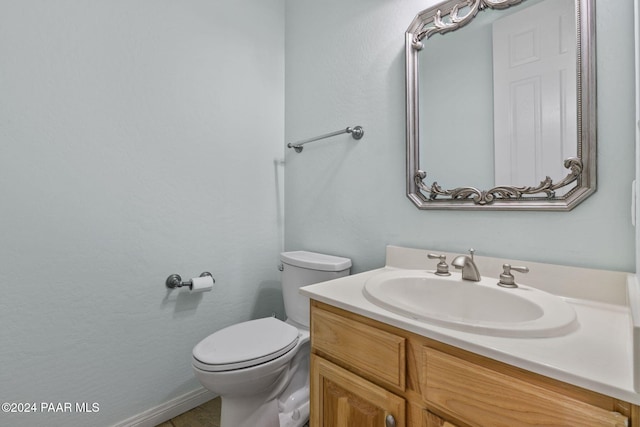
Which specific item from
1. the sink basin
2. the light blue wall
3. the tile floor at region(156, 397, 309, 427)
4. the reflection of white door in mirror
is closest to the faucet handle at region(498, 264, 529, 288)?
the sink basin

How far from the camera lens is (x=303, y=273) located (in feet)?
4.84

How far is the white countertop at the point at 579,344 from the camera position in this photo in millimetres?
491

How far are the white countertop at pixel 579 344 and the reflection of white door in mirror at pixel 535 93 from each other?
35 cm

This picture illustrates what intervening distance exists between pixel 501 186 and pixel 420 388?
0.73 m

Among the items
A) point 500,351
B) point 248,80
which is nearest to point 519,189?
point 500,351

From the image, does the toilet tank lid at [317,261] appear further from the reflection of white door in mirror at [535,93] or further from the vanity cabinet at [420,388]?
the reflection of white door in mirror at [535,93]

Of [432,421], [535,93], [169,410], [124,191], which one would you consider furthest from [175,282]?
[535,93]

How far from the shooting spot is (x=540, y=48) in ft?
3.10

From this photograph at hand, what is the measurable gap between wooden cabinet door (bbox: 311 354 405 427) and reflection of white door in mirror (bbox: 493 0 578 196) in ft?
2.65

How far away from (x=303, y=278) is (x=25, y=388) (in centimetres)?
115

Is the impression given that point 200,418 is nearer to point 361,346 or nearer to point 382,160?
point 361,346

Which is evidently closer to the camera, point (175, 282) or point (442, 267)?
point (442, 267)

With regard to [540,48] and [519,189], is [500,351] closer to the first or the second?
[519,189]

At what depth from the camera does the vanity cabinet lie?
1.69 ft
